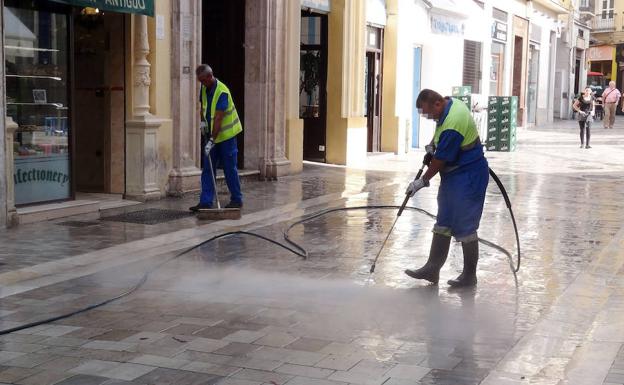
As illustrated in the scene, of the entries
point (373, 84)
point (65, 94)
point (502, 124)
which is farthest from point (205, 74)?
point (502, 124)

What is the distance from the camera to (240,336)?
5.93 m

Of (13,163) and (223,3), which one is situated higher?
(223,3)

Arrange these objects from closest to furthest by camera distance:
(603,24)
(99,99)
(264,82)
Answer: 1. (99,99)
2. (264,82)
3. (603,24)

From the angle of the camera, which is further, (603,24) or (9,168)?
(603,24)

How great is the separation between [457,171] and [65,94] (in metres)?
6.01

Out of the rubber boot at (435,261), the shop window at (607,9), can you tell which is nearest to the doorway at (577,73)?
the shop window at (607,9)

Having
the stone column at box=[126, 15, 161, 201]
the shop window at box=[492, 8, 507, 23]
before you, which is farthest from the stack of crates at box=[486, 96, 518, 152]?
the stone column at box=[126, 15, 161, 201]

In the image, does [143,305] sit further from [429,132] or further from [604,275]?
[429,132]

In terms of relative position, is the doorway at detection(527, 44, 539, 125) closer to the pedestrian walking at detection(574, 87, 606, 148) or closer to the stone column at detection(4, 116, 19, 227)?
the pedestrian walking at detection(574, 87, 606, 148)

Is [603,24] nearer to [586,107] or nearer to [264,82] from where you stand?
[586,107]

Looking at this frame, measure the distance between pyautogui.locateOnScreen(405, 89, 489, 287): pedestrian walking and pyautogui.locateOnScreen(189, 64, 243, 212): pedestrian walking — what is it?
14.5 feet

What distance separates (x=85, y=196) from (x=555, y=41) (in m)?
33.6

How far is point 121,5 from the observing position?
37.9ft

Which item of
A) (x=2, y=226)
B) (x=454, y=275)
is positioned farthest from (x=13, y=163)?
(x=454, y=275)
